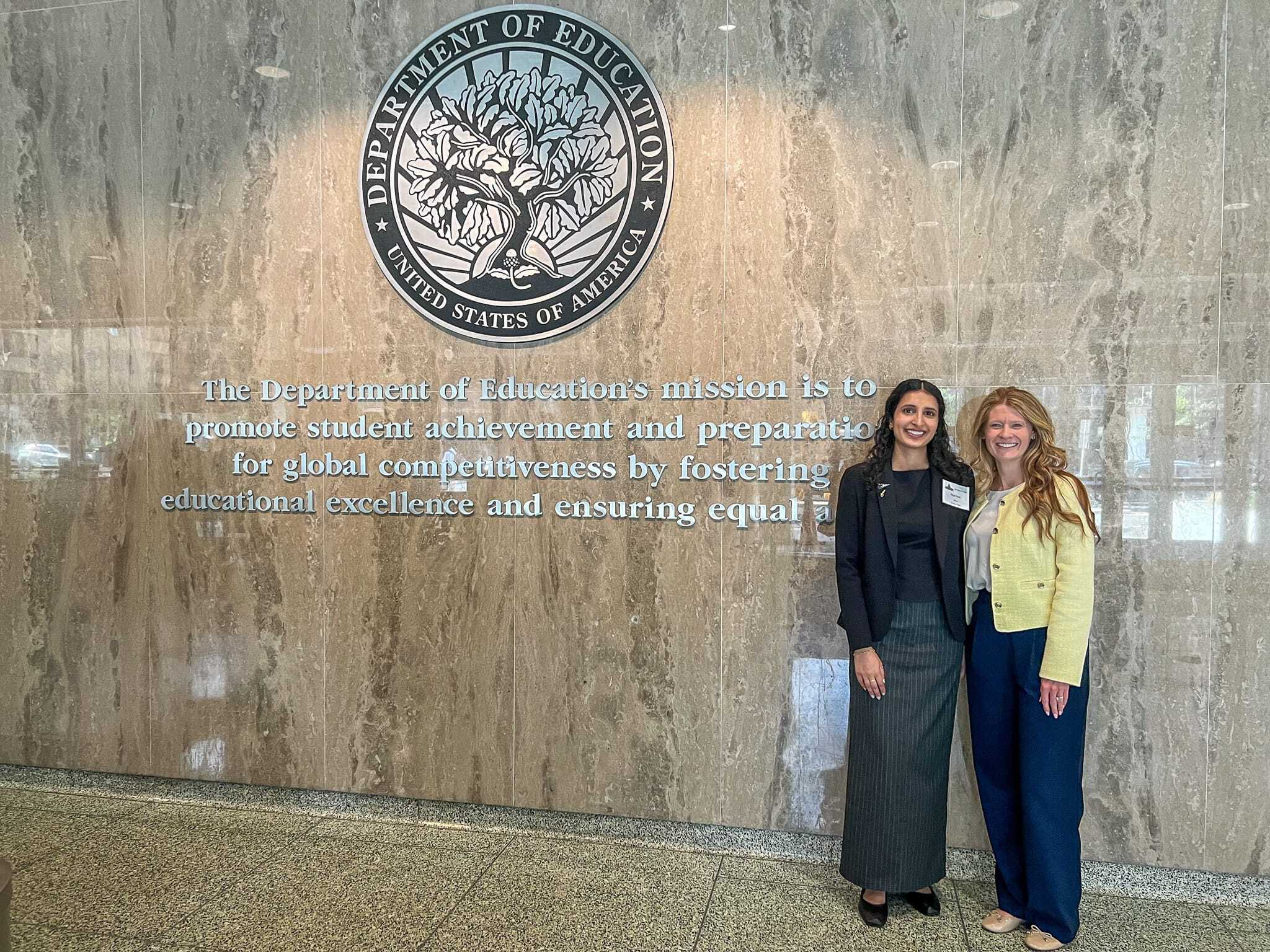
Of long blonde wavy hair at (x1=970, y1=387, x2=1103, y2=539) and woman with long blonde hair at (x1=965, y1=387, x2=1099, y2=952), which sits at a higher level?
long blonde wavy hair at (x1=970, y1=387, x2=1103, y2=539)

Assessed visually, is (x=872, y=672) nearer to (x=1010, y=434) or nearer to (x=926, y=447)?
(x=926, y=447)

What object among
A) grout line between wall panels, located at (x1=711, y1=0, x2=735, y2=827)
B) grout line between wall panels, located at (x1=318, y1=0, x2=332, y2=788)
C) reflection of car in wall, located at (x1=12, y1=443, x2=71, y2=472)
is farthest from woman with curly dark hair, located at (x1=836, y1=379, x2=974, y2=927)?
reflection of car in wall, located at (x1=12, y1=443, x2=71, y2=472)

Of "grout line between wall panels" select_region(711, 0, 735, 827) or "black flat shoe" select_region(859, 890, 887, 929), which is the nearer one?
"black flat shoe" select_region(859, 890, 887, 929)

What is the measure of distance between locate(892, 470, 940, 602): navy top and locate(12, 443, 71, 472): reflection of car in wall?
330 centimetres

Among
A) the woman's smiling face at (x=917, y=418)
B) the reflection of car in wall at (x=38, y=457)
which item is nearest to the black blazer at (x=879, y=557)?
the woman's smiling face at (x=917, y=418)

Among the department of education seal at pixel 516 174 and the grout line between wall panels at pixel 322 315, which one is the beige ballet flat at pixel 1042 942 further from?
the grout line between wall panels at pixel 322 315

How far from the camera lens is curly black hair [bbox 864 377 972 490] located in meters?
2.68

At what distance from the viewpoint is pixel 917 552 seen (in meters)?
2.64

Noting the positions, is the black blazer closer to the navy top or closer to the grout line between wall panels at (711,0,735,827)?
the navy top

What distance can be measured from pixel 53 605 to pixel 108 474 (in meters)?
0.62

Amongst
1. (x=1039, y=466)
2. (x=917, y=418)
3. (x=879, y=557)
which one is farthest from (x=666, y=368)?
(x=1039, y=466)

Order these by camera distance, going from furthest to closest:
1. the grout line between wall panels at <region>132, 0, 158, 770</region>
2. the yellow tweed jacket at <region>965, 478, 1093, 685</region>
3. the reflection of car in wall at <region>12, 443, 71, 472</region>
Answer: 1. the reflection of car in wall at <region>12, 443, 71, 472</region>
2. the grout line between wall panels at <region>132, 0, 158, 770</region>
3. the yellow tweed jacket at <region>965, 478, 1093, 685</region>

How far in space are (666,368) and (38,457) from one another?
8.80ft

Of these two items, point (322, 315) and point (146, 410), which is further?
point (146, 410)
